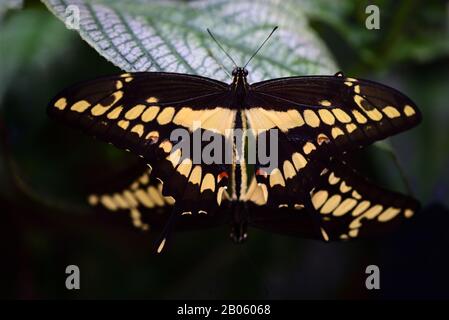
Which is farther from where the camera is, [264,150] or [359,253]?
[359,253]

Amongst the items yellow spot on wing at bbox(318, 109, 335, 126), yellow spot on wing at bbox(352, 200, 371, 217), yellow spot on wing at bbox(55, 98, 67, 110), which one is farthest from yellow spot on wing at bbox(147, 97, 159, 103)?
yellow spot on wing at bbox(352, 200, 371, 217)

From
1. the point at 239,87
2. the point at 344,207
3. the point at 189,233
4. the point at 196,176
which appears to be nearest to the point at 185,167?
the point at 196,176

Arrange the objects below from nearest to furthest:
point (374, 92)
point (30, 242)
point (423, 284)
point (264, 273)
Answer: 1. point (374, 92)
2. point (423, 284)
3. point (30, 242)
4. point (264, 273)

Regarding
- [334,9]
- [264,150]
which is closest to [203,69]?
[264,150]

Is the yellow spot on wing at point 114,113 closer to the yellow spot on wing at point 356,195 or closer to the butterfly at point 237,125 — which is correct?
the butterfly at point 237,125

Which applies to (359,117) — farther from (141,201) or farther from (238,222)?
(141,201)

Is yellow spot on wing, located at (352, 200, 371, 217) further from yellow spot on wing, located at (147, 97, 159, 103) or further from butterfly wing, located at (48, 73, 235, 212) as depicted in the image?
yellow spot on wing, located at (147, 97, 159, 103)

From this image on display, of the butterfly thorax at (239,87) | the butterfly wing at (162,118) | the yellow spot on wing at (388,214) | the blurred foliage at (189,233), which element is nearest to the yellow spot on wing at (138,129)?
the butterfly wing at (162,118)
